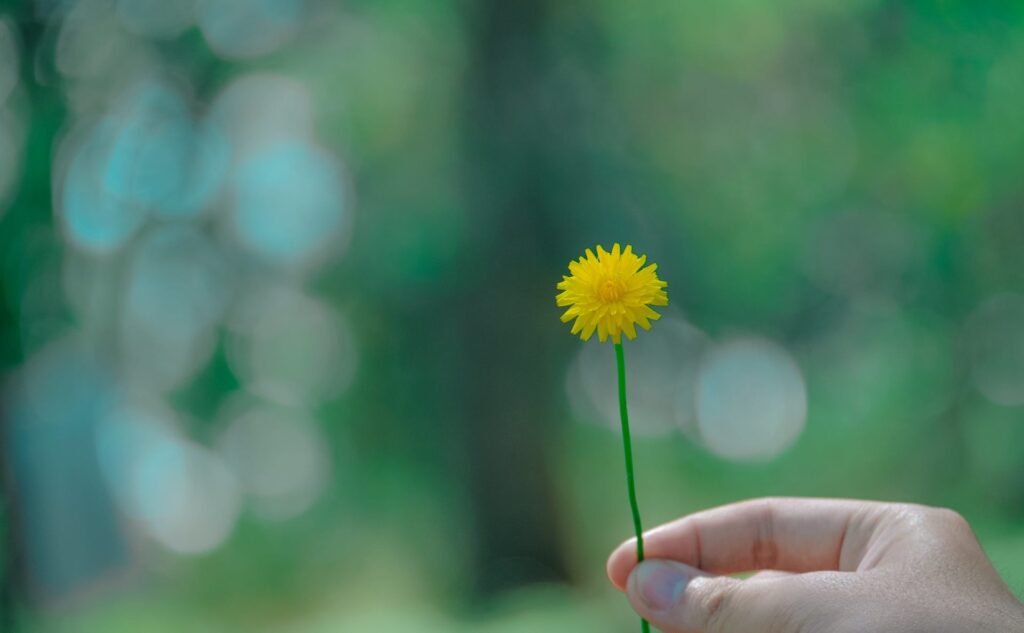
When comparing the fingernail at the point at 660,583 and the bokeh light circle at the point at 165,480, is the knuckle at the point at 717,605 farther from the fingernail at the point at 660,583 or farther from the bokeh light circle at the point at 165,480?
the bokeh light circle at the point at 165,480

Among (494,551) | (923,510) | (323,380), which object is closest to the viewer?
(923,510)

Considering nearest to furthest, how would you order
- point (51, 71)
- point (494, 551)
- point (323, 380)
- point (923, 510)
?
point (923, 510) < point (494, 551) < point (51, 71) < point (323, 380)

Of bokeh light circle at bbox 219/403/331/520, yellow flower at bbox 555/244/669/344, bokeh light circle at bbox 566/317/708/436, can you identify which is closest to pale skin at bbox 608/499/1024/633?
yellow flower at bbox 555/244/669/344

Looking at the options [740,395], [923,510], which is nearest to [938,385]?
[740,395]

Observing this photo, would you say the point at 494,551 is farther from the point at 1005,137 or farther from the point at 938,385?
the point at 1005,137

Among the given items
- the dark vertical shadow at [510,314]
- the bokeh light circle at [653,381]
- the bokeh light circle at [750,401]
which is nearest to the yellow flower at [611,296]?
the dark vertical shadow at [510,314]

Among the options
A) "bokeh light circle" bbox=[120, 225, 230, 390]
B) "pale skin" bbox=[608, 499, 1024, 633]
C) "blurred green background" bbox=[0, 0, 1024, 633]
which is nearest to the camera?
"pale skin" bbox=[608, 499, 1024, 633]

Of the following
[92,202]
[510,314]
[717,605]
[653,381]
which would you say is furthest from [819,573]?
[92,202]

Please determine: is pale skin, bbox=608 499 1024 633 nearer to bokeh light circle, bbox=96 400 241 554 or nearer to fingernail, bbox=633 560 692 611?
fingernail, bbox=633 560 692 611
